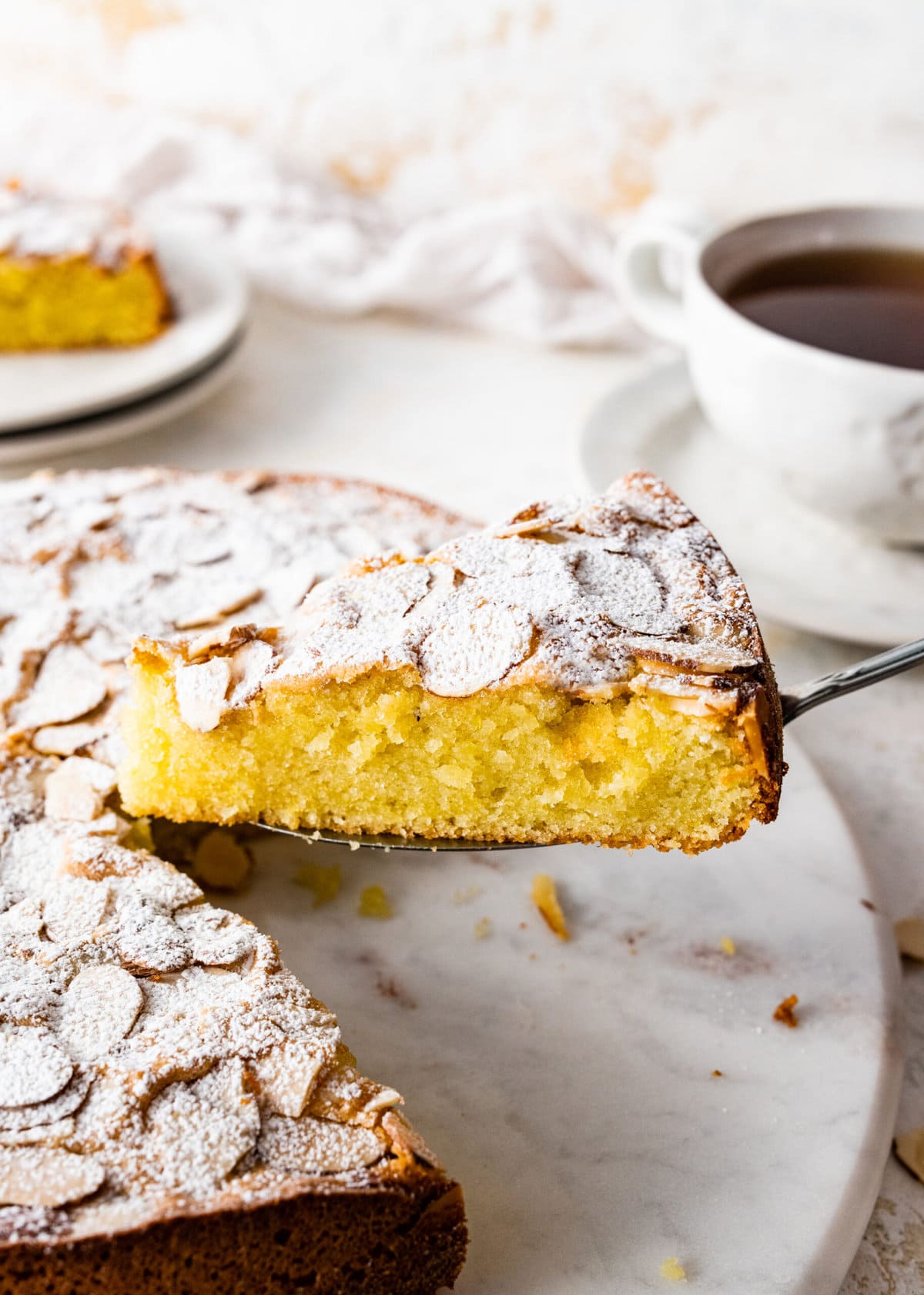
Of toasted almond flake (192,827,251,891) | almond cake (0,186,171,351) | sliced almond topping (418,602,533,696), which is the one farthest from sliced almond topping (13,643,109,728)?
almond cake (0,186,171,351)

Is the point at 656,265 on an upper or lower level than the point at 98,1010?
upper

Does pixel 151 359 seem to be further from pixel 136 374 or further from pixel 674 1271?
pixel 674 1271

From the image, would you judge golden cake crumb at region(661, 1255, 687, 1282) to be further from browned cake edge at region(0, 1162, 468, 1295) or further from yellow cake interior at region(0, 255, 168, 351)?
yellow cake interior at region(0, 255, 168, 351)

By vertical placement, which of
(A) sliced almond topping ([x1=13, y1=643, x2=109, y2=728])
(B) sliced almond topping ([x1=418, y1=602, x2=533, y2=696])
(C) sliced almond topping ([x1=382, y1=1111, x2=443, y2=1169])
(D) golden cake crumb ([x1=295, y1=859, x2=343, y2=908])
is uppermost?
(B) sliced almond topping ([x1=418, y1=602, x2=533, y2=696])

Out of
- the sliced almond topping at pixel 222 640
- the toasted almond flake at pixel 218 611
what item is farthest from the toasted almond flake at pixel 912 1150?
the toasted almond flake at pixel 218 611

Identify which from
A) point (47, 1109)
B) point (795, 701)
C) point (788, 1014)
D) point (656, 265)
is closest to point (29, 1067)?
point (47, 1109)

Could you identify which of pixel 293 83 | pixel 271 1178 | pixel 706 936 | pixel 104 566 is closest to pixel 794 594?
pixel 706 936
